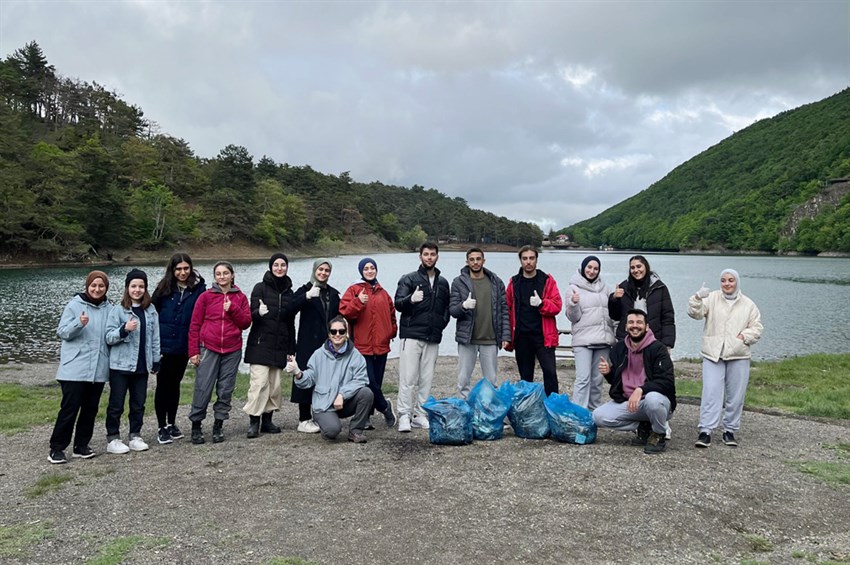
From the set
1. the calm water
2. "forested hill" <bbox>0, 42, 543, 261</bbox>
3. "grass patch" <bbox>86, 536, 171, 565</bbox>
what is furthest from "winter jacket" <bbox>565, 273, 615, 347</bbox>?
"forested hill" <bbox>0, 42, 543, 261</bbox>

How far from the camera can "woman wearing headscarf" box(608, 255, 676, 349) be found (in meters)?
6.49

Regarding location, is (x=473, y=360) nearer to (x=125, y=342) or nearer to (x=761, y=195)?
(x=125, y=342)

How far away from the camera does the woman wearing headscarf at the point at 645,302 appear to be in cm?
649

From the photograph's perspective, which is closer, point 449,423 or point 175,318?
point 449,423

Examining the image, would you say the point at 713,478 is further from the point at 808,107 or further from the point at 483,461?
the point at 808,107

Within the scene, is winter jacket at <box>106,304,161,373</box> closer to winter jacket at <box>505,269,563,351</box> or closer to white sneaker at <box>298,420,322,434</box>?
white sneaker at <box>298,420,322,434</box>

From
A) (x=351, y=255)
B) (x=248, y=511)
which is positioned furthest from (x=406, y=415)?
(x=351, y=255)

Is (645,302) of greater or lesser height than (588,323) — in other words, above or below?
above

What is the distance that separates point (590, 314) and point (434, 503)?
3282 mm

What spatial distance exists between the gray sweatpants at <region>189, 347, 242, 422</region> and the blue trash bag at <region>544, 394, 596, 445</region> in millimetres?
3625

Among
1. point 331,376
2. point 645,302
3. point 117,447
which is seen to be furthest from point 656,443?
point 117,447

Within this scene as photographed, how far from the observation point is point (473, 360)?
711 centimetres

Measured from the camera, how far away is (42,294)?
1109 inches

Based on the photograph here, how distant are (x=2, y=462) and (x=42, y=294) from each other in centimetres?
2670
